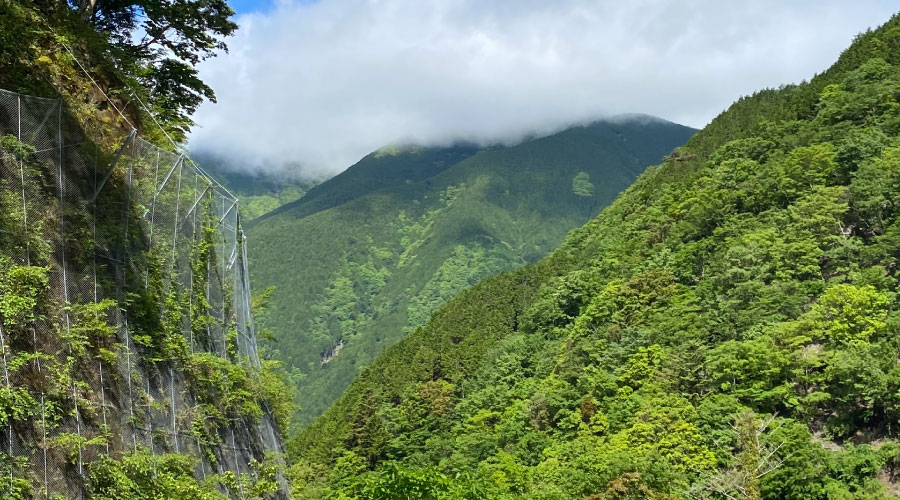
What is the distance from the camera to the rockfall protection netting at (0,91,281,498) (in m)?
9.33

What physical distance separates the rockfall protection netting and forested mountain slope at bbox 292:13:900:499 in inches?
155

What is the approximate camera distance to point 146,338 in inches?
500

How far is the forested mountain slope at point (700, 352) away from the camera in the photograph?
33.3 meters

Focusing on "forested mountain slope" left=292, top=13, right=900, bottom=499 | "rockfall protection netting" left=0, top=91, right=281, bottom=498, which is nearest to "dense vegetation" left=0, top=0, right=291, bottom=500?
"rockfall protection netting" left=0, top=91, right=281, bottom=498

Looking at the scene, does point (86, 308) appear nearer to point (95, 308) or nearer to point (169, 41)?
point (95, 308)

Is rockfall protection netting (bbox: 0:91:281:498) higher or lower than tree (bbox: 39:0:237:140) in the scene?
lower

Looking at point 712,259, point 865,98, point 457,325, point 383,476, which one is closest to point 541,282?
point 457,325

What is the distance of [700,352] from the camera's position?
4434 centimetres

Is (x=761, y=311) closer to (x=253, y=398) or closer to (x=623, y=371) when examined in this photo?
(x=623, y=371)

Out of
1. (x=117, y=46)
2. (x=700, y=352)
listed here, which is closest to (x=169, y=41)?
(x=117, y=46)

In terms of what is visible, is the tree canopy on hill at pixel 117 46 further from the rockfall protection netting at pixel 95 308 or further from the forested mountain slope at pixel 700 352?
the forested mountain slope at pixel 700 352

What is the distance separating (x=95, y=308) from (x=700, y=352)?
39.3m

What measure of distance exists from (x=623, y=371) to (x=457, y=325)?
137 ft

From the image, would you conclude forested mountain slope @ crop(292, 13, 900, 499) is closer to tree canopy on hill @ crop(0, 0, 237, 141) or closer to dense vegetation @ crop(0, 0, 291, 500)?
dense vegetation @ crop(0, 0, 291, 500)
